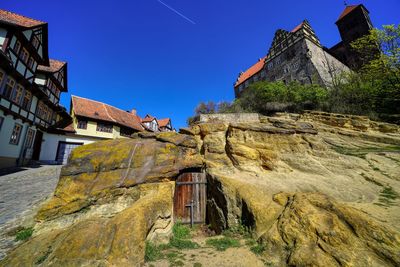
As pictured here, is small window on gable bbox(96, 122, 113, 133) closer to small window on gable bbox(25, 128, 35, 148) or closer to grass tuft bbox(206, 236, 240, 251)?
small window on gable bbox(25, 128, 35, 148)

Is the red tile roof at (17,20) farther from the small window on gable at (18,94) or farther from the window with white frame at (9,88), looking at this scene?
the small window on gable at (18,94)

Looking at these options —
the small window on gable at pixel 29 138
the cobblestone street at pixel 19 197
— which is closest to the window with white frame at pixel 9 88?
the small window on gable at pixel 29 138

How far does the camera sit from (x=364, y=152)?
10.0 m

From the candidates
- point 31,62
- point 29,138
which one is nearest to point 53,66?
point 31,62

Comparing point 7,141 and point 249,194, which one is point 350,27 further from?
point 7,141

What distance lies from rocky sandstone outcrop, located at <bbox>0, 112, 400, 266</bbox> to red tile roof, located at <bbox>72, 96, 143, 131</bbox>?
17.9 m

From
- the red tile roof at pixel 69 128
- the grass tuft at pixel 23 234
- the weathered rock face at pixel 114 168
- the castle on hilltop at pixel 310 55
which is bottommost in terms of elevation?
the grass tuft at pixel 23 234

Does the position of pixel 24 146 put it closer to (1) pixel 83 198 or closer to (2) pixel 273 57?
(1) pixel 83 198

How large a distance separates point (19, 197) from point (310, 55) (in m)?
33.4

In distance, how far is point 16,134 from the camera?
16.8 m

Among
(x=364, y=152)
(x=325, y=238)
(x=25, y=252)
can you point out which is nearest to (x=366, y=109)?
(x=364, y=152)

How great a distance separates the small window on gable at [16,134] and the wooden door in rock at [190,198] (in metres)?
15.7

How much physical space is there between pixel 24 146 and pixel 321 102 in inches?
1024

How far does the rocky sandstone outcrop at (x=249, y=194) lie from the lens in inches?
206
